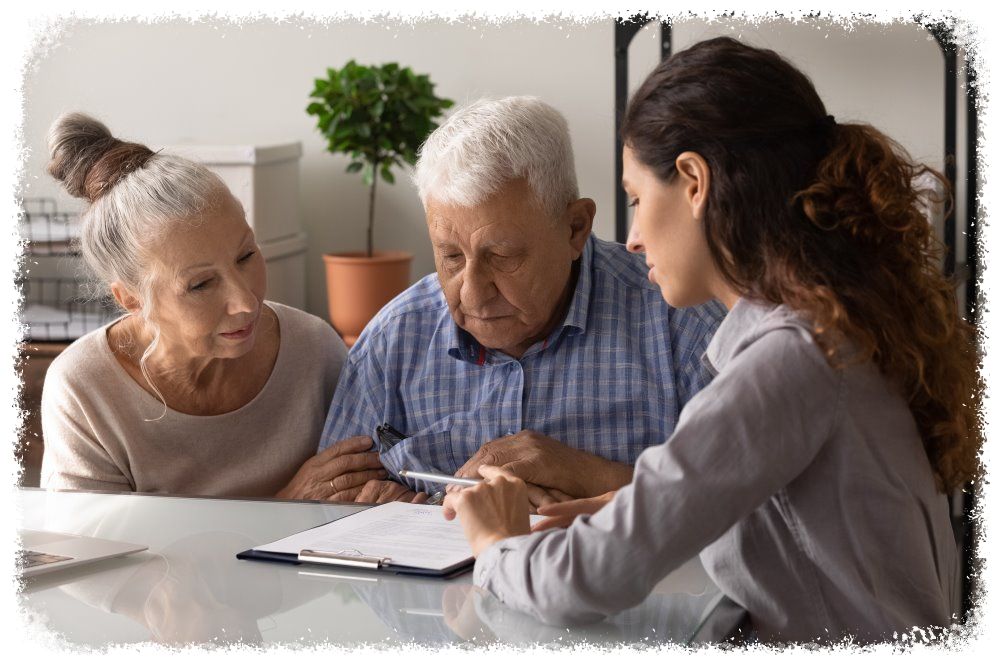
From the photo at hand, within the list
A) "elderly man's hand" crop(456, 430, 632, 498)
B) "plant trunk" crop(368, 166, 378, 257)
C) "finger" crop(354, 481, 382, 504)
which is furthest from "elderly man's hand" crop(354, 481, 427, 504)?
"plant trunk" crop(368, 166, 378, 257)

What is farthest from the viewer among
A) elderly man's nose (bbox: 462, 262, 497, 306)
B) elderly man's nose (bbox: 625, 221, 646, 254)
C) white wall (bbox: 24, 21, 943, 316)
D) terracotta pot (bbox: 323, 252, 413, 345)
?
white wall (bbox: 24, 21, 943, 316)

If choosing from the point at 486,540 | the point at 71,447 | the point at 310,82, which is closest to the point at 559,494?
the point at 486,540

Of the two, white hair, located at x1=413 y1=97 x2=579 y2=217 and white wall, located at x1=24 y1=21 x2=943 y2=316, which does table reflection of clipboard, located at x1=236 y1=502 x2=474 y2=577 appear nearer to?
white hair, located at x1=413 y1=97 x2=579 y2=217

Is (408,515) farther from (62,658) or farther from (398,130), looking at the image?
(398,130)

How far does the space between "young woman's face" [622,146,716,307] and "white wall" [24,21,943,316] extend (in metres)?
2.41

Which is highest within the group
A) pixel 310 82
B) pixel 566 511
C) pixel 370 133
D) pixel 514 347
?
pixel 310 82

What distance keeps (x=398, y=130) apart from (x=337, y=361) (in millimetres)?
1595

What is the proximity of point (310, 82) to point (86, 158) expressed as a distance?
2.08 metres

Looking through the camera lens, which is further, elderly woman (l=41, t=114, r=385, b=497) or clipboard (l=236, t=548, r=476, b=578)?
elderly woman (l=41, t=114, r=385, b=497)

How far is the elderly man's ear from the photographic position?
1.68 m

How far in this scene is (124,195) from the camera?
1.67 metres

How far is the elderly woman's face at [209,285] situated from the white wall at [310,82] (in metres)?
1.91

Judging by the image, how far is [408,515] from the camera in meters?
1.32

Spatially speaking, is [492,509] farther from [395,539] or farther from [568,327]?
[568,327]
